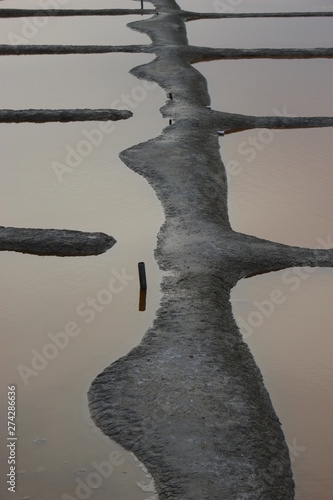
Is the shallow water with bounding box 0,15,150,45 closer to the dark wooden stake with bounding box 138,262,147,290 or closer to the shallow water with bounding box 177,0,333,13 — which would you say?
the shallow water with bounding box 177,0,333,13

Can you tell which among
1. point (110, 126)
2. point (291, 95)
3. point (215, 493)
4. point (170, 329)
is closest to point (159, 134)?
point (110, 126)

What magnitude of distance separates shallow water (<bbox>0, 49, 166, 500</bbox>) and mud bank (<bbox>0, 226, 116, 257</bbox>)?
9 cm

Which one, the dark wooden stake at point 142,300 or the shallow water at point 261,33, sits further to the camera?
the shallow water at point 261,33

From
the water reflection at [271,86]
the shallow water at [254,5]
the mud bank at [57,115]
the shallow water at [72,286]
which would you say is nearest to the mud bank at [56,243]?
the shallow water at [72,286]

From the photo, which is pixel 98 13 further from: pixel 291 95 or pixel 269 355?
pixel 269 355

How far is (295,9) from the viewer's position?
61.3ft

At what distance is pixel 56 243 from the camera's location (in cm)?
722

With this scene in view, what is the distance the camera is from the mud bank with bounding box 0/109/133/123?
35.6 feet

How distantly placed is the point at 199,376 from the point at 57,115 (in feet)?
20.9

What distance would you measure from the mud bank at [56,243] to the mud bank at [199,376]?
0.55 metres

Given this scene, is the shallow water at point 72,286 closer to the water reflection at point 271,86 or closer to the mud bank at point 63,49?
the water reflection at point 271,86

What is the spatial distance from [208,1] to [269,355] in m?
16.1

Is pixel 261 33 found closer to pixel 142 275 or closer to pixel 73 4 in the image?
pixel 73 4

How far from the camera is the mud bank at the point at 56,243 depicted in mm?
7199
